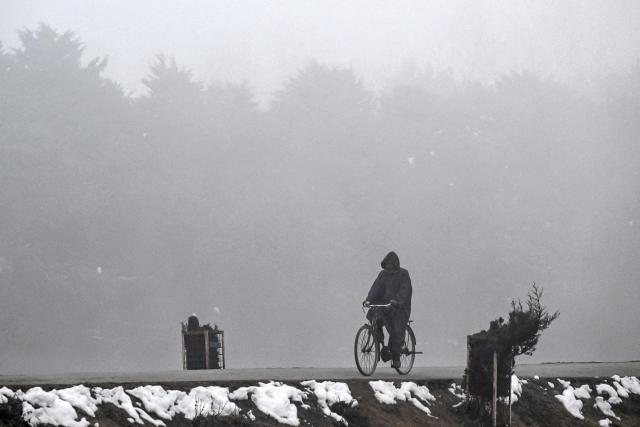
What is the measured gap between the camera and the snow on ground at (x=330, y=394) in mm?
11906

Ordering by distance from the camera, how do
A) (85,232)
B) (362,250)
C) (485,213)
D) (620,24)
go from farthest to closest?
(620,24) < (485,213) < (362,250) < (85,232)

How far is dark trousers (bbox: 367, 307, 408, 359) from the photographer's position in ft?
50.7

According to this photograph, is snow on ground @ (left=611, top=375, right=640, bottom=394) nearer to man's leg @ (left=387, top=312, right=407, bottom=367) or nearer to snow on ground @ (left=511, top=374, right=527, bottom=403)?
snow on ground @ (left=511, top=374, right=527, bottom=403)

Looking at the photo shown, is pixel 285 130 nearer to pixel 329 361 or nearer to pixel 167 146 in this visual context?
pixel 167 146

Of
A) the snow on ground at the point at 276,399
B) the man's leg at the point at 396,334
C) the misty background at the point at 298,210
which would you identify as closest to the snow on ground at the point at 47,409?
the snow on ground at the point at 276,399

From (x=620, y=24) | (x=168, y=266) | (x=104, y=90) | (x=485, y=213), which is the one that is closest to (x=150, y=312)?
(x=168, y=266)

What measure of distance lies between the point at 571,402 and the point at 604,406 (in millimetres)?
498

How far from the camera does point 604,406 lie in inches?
593

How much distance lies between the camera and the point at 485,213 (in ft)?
190

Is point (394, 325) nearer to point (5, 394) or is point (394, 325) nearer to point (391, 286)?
point (391, 286)

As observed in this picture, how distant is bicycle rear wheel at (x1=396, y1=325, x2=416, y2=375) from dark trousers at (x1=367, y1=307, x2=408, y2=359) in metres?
0.16

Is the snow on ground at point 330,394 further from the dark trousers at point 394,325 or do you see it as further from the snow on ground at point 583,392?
the snow on ground at point 583,392

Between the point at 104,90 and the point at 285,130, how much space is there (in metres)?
9.82

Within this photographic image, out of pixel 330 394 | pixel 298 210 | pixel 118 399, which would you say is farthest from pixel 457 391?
pixel 298 210
